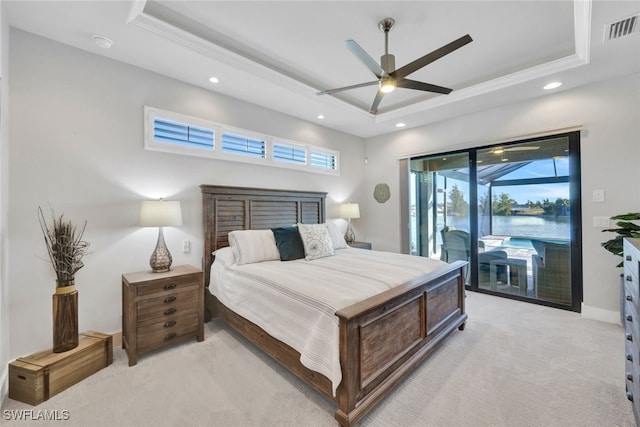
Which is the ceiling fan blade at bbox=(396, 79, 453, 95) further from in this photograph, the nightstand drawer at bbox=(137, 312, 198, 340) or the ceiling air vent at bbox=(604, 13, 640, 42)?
the nightstand drawer at bbox=(137, 312, 198, 340)

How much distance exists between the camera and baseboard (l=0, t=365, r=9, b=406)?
5.94 ft

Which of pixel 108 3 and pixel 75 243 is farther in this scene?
pixel 75 243

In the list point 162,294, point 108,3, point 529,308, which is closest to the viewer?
point 108,3

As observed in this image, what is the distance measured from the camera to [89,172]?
8.05 feet

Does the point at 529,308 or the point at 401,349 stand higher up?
the point at 401,349

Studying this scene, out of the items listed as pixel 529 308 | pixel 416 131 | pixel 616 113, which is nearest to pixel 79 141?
pixel 416 131

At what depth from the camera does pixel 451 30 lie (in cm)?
247

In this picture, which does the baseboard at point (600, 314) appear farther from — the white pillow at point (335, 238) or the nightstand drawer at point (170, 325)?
the nightstand drawer at point (170, 325)

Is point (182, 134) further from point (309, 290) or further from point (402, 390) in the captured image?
point (402, 390)

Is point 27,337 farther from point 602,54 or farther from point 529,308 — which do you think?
point 602,54

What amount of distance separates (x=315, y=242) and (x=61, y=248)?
7.33 ft

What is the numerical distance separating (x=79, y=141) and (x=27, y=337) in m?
1.69

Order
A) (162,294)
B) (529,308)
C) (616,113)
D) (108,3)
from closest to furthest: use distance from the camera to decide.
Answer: (108,3) → (162,294) → (616,113) → (529,308)

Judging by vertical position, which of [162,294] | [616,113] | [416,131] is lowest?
[162,294]
